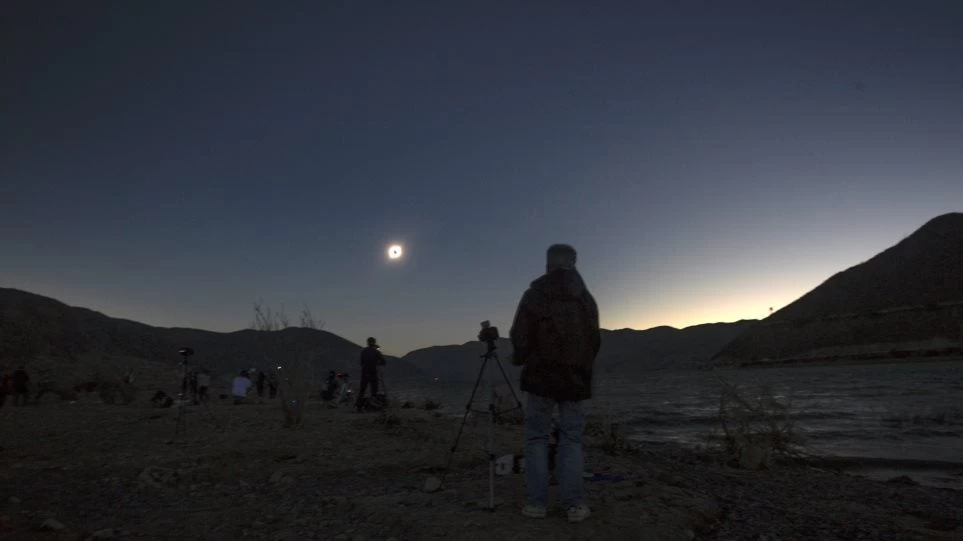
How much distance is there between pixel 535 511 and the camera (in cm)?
417

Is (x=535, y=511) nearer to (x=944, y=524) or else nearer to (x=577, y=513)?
(x=577, y=513)

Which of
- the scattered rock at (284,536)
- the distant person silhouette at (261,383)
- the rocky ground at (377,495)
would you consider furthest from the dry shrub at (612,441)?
the distant person silhouette at (261,383)

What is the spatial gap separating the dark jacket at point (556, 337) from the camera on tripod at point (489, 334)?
0.58 m

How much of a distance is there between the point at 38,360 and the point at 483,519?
4468cm

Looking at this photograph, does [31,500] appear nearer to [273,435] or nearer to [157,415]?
[273,435]

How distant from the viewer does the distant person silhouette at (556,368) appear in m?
4.23

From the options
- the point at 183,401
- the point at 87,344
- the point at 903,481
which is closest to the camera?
the point at 903,481

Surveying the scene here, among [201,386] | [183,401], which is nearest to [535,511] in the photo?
[183,401]

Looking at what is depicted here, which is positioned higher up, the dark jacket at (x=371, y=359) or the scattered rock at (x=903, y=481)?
the dark jacket at (x=371, y=359)

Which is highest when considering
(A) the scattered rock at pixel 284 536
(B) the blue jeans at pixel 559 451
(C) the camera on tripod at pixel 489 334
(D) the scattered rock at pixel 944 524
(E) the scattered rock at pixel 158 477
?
(C) the camera on tripod at pixel 489 334

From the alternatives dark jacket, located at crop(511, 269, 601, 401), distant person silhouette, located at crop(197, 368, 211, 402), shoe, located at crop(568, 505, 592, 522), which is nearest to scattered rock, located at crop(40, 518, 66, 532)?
dark jacket, located at crop(511, 269, 601, 401)

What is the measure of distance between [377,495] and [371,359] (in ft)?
29.2

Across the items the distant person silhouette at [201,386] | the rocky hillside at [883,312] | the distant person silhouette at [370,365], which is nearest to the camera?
the distant person silhouette at [370,365]

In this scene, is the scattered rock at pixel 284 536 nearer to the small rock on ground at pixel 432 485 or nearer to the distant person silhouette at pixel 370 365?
the small rock on ground at pixel 432 485
